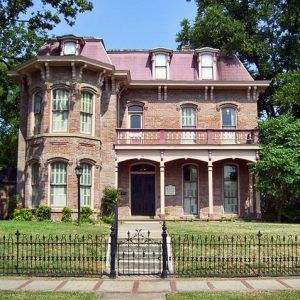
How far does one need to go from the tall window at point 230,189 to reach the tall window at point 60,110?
344 inches

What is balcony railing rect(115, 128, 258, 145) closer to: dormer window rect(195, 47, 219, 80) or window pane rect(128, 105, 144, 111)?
window pane rect(128, 105, 144, 111)

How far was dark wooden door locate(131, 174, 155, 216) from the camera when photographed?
23.9m

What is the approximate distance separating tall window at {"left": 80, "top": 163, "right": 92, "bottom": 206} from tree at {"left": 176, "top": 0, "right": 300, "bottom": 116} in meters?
12.2

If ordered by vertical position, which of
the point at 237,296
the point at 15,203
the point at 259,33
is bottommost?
the point at 237,296

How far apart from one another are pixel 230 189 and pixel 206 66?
6.76 m

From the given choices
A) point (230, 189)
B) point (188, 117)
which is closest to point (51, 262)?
point (230, 189)

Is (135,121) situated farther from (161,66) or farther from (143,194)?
(143,194)

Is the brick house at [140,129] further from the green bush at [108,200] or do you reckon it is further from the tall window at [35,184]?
the green bush at [108,200]

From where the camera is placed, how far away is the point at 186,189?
78.9 ft

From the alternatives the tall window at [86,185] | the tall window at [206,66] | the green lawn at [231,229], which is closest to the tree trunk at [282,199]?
the green lawn at [231,229]

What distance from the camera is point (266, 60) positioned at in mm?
30031

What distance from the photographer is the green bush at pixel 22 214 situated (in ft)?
66.6

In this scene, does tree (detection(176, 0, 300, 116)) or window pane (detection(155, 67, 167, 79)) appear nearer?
window pane (detection(155, 67, 167, 79))

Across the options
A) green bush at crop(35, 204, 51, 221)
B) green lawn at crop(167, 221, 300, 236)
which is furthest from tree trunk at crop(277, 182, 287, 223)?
green bush at crop(35, 204, 51, 221)
